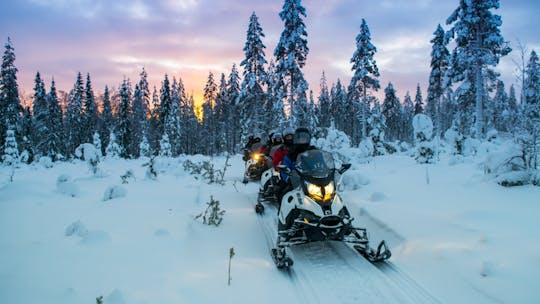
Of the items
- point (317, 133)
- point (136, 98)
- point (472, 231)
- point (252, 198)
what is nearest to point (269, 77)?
point (317, 133)

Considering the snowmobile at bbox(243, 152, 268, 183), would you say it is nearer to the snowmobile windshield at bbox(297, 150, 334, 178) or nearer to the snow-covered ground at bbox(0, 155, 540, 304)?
the snow-covered ground at bbox(0, 155, 540, 304)

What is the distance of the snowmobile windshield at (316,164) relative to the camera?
6086 millimetres

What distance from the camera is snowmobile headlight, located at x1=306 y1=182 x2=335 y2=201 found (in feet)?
19.3

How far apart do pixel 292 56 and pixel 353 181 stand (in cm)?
1784

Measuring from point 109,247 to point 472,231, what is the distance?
237 inches

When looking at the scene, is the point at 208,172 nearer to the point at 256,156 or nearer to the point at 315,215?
the point at 256,156

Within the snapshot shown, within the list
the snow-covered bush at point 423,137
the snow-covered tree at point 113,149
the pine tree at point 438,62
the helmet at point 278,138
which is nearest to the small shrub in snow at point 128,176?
the helmet at point 278,138

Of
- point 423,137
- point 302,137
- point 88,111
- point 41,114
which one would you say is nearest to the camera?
point 302,137

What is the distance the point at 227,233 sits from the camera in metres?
7.22

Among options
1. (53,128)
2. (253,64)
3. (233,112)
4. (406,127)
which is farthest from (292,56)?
(406,127)

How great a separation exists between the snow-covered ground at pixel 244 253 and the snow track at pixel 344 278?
0.09 ft

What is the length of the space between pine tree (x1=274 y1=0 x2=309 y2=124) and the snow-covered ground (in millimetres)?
20014

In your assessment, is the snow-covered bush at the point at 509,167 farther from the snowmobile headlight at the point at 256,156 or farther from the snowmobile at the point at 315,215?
the snowmobile headlight at the point at 256,156

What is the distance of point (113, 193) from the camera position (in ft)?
29.8
